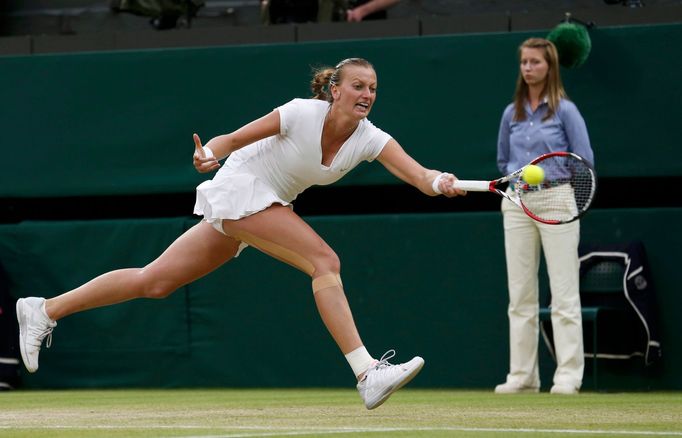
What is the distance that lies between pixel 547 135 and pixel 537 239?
0.65 m

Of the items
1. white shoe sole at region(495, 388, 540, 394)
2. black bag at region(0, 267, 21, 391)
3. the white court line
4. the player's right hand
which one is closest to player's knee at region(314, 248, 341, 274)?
the player's right hand

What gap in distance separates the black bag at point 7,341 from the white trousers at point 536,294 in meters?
3.43

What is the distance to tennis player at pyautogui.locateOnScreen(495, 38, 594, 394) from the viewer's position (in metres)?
7.50

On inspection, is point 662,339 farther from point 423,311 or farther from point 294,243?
point 294,243

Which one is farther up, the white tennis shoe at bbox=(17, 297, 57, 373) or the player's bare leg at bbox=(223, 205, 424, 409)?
the player's bare leg at bbox=(223, 205, 424, 409)

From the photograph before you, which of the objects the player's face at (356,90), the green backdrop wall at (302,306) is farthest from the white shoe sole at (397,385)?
the green backdrop wall at (302,306)

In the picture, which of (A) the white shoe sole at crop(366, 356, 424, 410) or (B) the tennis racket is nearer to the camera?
(A) the white shoe sole at crop(366, 356, 424, 410)

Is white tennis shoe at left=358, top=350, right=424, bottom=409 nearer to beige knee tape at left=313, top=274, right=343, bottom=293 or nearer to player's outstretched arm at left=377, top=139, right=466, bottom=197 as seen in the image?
beige knee tape at left=313, top=274, right=343, bottom=293

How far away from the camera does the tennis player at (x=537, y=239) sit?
7504 millimetres

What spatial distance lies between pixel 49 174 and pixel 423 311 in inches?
115

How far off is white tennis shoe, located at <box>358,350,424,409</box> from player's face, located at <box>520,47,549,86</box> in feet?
9.30

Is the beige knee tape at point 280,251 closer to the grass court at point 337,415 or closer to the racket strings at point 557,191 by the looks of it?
the grass court at point 337,415

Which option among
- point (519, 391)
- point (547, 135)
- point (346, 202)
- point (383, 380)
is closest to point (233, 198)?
point (383, 380)

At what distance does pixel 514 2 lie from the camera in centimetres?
960
